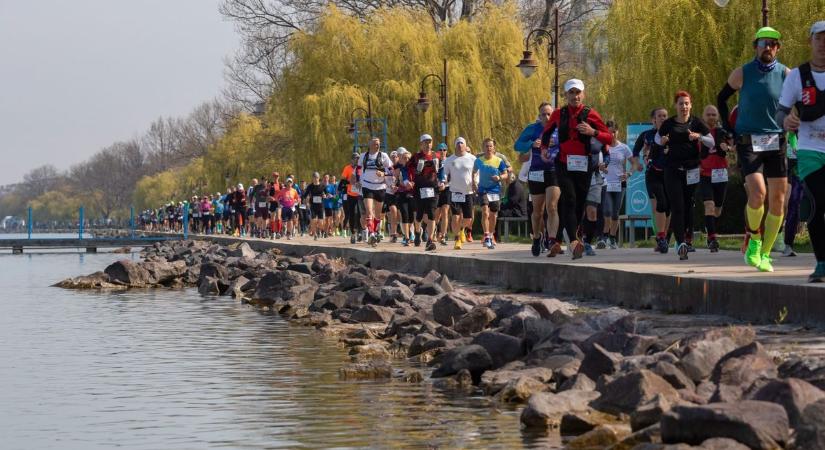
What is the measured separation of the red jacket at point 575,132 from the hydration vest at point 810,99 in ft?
17.3

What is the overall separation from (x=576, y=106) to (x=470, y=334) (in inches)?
165

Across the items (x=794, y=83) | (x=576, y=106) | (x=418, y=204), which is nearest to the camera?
(x=794, y=83)

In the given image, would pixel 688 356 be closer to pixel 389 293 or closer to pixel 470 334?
pixel 470 334

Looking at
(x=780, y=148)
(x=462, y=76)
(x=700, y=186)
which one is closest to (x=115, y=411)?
(x=780, y=148)

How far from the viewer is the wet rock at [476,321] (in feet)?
45.2

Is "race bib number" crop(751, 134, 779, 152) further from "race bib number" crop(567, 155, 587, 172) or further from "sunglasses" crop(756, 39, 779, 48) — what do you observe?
"race bib number" crop(567, 155, 587, 172)

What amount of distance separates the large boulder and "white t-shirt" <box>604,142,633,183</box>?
1211 cm

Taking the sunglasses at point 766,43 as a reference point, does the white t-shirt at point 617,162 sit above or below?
below

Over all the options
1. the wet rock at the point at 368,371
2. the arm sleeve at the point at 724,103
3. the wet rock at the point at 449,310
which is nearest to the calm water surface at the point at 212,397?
the wet rock at the point at 368,371

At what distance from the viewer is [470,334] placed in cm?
1379

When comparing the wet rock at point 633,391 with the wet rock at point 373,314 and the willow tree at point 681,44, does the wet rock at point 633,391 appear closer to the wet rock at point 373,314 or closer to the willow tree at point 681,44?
the wet rock at point 373,314

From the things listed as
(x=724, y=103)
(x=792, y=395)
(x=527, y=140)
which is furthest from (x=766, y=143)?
(x=527, y=140)

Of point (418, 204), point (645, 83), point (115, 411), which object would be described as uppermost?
point (645, 83)

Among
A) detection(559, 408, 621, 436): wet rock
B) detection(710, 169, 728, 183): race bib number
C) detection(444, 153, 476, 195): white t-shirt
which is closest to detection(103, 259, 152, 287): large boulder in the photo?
detection(444, 153, 476, 195): white t-shirt
